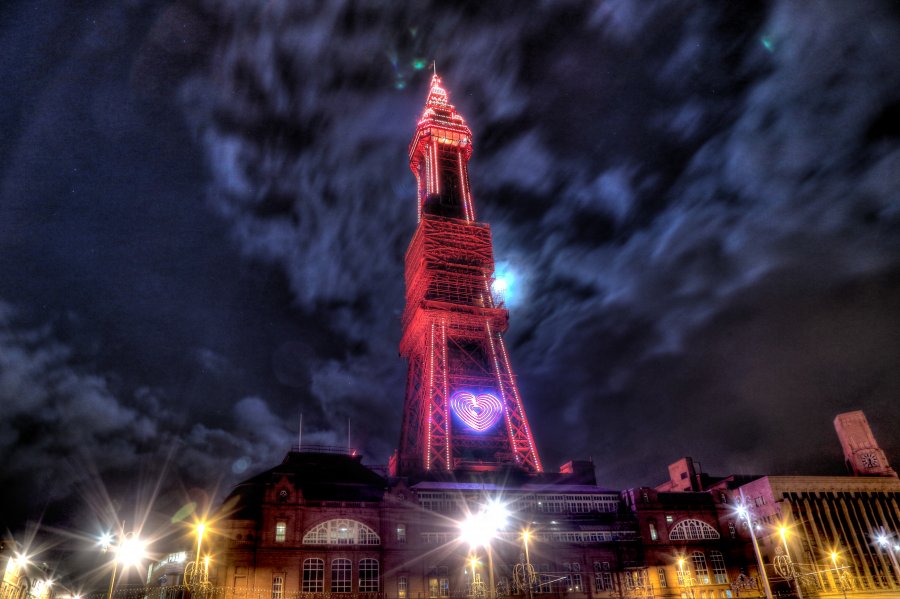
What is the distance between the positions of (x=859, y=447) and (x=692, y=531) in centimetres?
3318

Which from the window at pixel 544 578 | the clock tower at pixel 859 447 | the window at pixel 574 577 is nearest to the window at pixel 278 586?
the window at pixel 544 578

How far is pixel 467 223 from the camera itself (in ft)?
278

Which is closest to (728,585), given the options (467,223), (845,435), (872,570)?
(872,570)

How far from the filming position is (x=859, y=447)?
7844 cm

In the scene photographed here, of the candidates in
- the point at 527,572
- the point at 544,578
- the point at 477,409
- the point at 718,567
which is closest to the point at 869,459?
the point at 718,567

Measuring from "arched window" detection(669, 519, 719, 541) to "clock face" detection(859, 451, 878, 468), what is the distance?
2911 centimetres

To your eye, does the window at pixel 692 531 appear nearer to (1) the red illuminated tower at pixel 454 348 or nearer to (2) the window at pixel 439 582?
(1) the red illuminated tower at pixel 454 348

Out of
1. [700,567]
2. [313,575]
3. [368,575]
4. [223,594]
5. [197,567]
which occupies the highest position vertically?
[313,575]

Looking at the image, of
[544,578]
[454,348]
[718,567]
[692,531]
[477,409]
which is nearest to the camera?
[544,578]

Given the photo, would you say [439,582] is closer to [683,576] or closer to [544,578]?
[544,578]

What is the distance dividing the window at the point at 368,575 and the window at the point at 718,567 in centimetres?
3547

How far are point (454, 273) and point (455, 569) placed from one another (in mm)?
38941

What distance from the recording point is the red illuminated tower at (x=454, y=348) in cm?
6788

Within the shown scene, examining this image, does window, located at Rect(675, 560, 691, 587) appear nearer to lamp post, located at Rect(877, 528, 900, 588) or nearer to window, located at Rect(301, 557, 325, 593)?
lamp post, located at Rect(877, 528, 900, 588)
